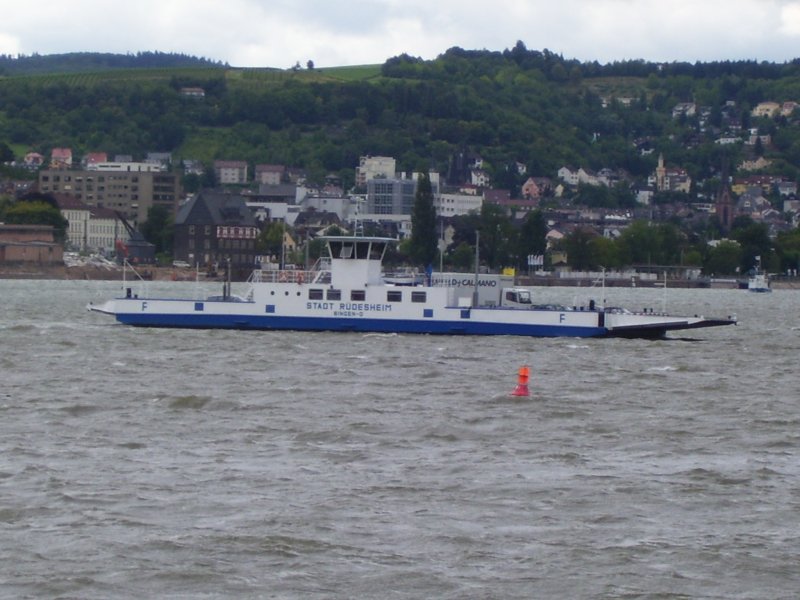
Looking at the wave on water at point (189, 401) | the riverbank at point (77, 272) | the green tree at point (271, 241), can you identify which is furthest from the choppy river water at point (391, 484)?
the green tree at point (271, 241)

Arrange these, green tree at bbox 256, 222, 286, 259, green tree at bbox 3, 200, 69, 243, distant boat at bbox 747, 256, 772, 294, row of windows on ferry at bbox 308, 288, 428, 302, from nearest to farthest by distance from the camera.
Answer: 1. row of windows on ferry at bbox 308, 288, 428, 302
2. distant boat at bbox 747, 256, 772, 294
3. green tree at bbox 256, 222, 286, 259
4. green tree at bbox 3, 200, 69, 243

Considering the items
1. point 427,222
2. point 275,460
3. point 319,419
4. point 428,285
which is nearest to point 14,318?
point 428,285

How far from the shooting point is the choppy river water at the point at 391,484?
21.1 m

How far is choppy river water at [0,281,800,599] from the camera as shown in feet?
69.3

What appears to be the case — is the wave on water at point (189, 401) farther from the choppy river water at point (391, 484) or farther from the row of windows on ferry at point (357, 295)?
the row of windows on ferry at point (357, 295)

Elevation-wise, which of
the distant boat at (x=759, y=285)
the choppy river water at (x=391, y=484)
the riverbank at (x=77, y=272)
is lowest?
the riverbank at (x=77, y=272)

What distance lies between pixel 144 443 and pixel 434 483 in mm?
5777

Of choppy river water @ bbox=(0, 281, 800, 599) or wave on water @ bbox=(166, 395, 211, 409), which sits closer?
choppy river water @ bbox=(0, 281, 800, 599)

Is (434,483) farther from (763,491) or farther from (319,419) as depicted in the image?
(319,419)

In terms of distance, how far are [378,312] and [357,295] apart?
0.90m

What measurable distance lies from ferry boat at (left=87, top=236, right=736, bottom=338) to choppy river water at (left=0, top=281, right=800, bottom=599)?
15.1 m

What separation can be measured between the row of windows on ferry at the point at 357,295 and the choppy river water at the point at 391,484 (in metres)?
15.4

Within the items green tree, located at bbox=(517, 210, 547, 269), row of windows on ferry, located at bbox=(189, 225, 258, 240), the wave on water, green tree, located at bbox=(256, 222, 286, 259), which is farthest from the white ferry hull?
row of windows on ferry, located at bbox=(189, 225, 258, 240)

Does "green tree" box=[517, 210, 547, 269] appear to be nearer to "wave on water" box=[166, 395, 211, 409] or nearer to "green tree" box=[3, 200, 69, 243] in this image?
"green tree" box=[3, 200, 69, 243]
